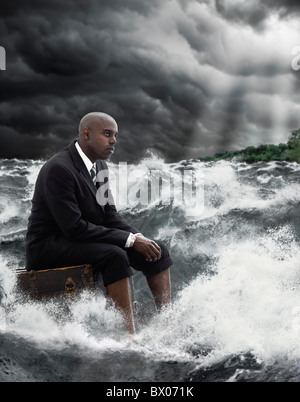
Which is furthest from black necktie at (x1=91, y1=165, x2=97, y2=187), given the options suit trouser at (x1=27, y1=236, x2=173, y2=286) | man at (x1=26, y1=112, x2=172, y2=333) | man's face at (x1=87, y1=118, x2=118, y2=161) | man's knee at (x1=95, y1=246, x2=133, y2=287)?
man's knee at (x1=95, y1=246, x2=133, y2=287)

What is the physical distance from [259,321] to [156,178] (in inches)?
231

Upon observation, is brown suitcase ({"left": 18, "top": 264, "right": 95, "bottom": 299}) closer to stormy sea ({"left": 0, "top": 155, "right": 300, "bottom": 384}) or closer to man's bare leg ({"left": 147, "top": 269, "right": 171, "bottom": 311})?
stormy sea ({"left": 0, "top": 155, "right": 300, "bottom": 384})

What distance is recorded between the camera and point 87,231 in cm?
373

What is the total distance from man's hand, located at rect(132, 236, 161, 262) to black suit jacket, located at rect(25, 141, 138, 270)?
11 centimetres

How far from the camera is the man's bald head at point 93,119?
Answer: 13.0 feet

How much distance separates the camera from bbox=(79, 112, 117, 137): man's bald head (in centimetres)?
396

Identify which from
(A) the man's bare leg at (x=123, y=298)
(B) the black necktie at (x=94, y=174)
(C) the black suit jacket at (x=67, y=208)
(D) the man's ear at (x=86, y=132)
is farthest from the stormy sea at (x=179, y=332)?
(D) the man's ear at (x=86, y=132)

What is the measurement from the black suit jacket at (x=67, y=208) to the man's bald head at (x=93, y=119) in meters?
0.20

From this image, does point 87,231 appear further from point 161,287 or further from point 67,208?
point 161,287

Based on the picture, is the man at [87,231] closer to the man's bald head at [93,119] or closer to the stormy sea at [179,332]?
the man's bald head at [93,119]

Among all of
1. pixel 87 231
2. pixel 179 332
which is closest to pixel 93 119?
pixel 87 231

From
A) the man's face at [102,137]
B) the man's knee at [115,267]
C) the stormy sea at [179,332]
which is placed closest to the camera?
the stormy sea at [179,332]
